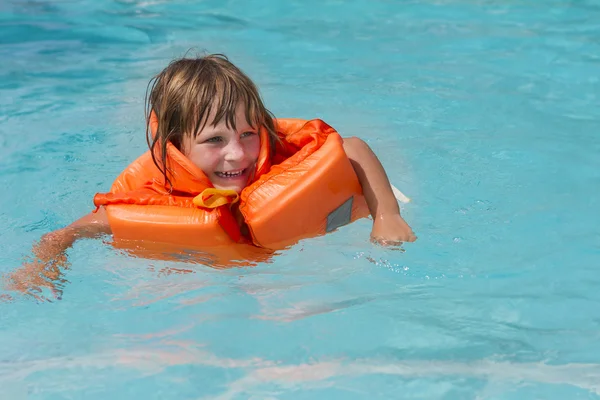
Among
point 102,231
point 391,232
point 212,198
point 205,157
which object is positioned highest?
point 205,157

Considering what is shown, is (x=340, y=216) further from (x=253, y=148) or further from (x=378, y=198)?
(x=253, y=148)

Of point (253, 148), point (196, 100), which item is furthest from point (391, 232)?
point (196, 100)

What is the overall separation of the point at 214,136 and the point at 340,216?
2.17 feet

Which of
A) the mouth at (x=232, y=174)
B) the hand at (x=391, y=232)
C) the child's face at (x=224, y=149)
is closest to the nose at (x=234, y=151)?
the child's face at (x=224, y=149)

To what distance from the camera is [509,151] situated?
4.91 meters

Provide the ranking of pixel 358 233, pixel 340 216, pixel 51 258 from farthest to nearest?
pixel 358 233
pixel 340 216
pixel 51 258

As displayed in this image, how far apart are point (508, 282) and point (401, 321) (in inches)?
21.7

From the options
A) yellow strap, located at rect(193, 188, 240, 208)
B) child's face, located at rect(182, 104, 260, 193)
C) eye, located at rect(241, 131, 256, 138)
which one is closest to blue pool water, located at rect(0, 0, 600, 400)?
yellow strap, located at rect(193, 188, 240, 208)

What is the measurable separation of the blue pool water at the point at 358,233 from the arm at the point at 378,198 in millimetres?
161

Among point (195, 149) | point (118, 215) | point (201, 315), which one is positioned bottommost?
point (201, 315)

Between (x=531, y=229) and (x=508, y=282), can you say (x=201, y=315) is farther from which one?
(x=531, y=229)

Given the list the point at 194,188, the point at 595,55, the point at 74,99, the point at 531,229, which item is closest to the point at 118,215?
the point at 194,188

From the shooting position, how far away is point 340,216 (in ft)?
12.3

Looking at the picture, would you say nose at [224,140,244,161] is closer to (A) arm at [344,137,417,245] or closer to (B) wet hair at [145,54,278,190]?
(B) wet hair at [145,54,278,190]
